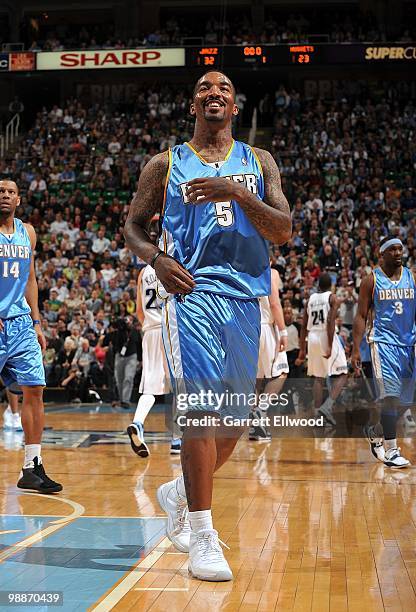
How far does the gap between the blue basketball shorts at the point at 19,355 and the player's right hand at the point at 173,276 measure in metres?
2.44

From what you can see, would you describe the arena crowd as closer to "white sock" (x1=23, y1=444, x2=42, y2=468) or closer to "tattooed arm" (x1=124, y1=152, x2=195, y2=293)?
"white sock" (x1=23, y1=444, x2=42, y2=468)

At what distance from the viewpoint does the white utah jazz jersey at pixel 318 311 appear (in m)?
11.2

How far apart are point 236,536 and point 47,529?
1031 millimetres

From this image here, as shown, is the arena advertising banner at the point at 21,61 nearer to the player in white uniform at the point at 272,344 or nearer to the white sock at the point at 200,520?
the player in white uniform at the point at 272,344

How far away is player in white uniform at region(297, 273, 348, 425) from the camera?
1122 cm

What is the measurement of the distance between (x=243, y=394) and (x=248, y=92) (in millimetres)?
24511

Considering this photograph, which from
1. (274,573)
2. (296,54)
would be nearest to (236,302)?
(274,573)

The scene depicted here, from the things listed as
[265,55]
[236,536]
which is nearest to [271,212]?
[236,536]

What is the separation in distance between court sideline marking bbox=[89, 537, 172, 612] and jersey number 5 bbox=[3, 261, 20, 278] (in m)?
2.41

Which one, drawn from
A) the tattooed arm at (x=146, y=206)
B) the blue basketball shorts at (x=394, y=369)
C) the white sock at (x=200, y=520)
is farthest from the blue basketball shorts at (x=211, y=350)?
the blue basketball shorts at (x=394, y=369)

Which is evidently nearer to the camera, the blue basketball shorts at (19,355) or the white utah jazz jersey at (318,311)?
the blue basketball shorts at (19,355)

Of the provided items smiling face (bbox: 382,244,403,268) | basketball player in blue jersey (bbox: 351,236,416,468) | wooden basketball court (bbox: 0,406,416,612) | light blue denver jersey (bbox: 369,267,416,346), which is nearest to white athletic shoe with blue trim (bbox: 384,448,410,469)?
basketball player in blue jersey (bbox: 351,236,416,468)

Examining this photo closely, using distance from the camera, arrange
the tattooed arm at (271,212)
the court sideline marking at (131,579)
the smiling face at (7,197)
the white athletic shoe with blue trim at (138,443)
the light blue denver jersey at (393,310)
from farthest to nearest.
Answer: the white athletic shoe with blue trim at (138,443)
the light blue denver jersey at (393,310)
the smiling face at (7,197)
the tattooed arm at (271,212)
the court sideline marking at (131,579)

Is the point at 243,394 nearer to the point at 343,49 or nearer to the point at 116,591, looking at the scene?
the point at 116,591
